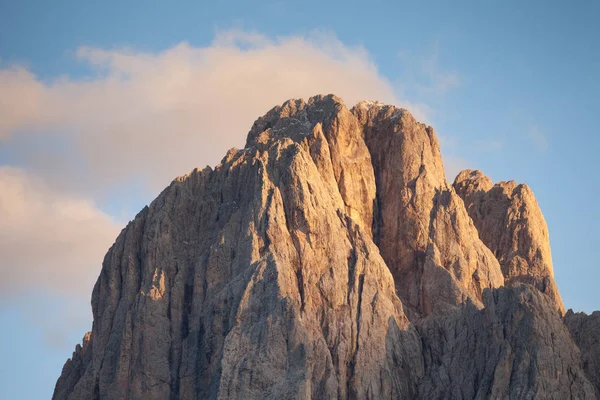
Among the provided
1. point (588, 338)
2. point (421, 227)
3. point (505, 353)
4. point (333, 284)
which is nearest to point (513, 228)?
point (421, 227)

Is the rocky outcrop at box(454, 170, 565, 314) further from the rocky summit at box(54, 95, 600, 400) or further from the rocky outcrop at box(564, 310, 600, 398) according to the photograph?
the rocky outcrop at box(564, 310, 600, 398)

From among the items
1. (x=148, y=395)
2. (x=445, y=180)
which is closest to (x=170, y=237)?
(x=148, y=395)

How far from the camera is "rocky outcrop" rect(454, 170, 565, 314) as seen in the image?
170m

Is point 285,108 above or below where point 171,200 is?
above

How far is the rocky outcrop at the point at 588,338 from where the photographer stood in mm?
149625

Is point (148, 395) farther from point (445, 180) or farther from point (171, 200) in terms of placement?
point (445, 180)

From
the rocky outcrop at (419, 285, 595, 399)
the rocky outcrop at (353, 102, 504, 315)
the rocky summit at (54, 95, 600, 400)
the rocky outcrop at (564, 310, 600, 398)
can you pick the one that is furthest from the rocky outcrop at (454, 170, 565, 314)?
the rocky outcrop at (419, 285, 595, 399)

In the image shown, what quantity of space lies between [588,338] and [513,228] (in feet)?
71.9

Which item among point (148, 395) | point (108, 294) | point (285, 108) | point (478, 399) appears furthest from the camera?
point (285, 108)

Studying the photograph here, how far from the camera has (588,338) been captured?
15375 cm

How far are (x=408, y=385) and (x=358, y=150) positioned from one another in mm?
27795

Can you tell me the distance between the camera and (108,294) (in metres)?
166

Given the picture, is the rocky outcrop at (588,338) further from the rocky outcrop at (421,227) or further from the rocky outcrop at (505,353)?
the rocky outcrop at (421,227)

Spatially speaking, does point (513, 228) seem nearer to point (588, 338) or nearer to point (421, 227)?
point (421, 227)
